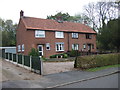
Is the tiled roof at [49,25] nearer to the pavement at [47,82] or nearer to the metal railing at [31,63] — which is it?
the metal railing at [31,63]

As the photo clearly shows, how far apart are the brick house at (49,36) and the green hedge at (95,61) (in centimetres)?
1429

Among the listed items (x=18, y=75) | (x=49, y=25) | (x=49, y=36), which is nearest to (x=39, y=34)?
(x=49, y=36)

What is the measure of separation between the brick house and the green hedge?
1429cm

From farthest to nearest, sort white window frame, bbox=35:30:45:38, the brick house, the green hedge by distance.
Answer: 1. white window frame, bbox=35:30:45:38
2. the brick house
3. the green hedge

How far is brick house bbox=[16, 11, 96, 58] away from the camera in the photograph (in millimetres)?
28067

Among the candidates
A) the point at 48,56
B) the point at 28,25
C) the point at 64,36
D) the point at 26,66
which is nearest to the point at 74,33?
the point at 64,36

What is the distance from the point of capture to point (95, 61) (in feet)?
50.8

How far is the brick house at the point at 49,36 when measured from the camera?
2807 centimetres

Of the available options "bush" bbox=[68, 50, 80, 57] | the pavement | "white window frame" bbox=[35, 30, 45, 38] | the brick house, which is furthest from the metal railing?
"bush" bbox=[68, 50, 80, 57]

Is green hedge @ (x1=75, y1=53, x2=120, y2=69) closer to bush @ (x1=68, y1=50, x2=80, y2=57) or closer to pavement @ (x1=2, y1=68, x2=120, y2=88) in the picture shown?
pavement @ (x1=2, y1=68, x2=120, y2=88)

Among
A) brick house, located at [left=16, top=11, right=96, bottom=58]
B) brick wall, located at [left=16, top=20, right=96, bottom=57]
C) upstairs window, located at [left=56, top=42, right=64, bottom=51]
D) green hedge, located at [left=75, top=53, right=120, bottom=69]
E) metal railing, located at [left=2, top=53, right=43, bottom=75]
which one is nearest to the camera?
metal railing, located at [left=2, top=53, right=43, bottom=75]

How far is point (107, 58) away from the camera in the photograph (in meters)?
17.0

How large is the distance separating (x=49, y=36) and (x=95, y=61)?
15.7m

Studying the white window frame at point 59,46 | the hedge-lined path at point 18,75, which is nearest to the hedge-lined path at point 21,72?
the hedge-lined path at point 18,75
